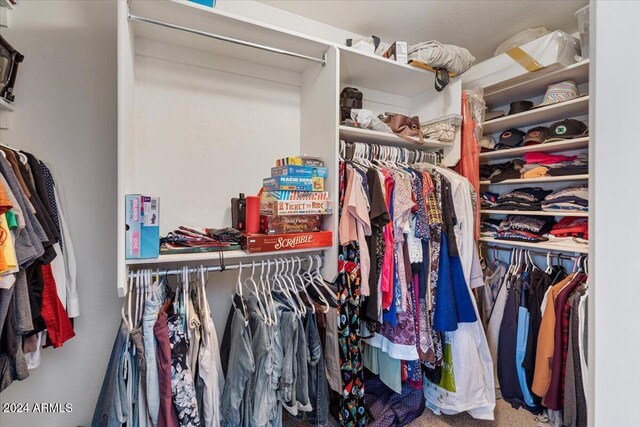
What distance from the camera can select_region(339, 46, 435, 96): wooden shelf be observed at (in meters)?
1.58

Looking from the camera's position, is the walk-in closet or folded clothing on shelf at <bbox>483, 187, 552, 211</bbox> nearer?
the walk-in closet

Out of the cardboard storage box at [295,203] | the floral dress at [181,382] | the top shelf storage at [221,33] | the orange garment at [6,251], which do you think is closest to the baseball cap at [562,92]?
the top shelf storage at [221,33]

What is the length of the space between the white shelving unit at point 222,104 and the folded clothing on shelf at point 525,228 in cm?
105

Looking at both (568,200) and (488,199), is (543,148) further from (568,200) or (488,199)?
(488,199)

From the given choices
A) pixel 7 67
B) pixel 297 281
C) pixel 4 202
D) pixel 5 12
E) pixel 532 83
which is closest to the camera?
pixel 4 202

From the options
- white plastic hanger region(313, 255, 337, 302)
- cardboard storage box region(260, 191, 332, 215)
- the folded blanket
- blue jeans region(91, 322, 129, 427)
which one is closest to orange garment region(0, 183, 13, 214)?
blue jeans region(91, 322, 129, 427)

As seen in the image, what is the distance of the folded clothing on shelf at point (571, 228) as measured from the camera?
5.73ft

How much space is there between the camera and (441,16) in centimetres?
181

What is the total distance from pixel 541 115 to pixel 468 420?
6.17 ft

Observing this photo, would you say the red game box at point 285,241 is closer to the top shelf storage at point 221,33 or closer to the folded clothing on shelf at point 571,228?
the top shelf storage at point 221,33

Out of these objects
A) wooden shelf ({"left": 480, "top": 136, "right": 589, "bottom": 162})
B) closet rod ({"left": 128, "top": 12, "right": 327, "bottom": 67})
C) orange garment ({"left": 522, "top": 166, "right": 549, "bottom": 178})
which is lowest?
orange garment ({"left": 522, "top": 166, "right": 549, "bottom": 178})

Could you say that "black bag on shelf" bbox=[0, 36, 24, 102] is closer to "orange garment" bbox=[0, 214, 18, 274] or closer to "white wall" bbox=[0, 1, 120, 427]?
"white wall" bbox=[0, 1, 120, 427]

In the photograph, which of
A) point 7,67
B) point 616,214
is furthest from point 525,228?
point 7,67

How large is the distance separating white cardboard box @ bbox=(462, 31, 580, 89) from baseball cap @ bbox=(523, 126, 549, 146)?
33 cm
